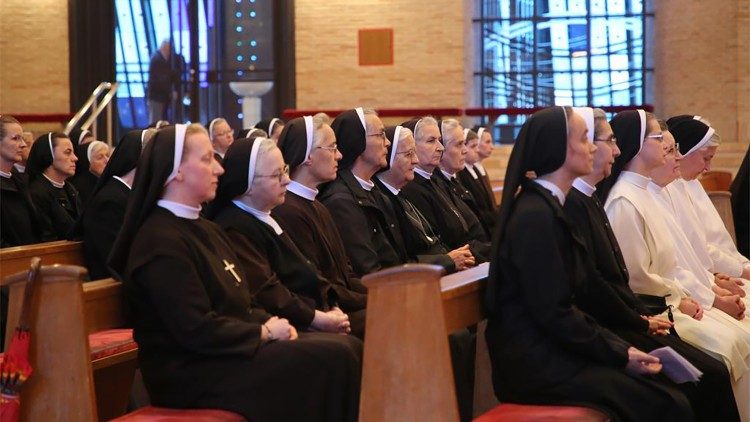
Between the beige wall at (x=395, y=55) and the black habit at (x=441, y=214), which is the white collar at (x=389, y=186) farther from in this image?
the beige wall at (x=395, y=55)

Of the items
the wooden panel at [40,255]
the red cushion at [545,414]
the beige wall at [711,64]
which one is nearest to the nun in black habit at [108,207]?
the wooden panel at [40,255]

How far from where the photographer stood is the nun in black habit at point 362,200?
6484 millimetres

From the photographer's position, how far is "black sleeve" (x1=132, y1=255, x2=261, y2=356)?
14.7 feet

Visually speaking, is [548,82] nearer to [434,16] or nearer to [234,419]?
[434,16]

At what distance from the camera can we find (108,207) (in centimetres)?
694

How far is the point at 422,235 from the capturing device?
24.2ft

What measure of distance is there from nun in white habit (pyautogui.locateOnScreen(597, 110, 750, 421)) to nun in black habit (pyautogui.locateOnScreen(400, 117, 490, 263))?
1.68 metres

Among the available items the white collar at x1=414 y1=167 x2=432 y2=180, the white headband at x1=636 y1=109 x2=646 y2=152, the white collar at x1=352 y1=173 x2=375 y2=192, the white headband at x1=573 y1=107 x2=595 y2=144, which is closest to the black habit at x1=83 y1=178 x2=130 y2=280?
the white collar at x1=352 y1=173 x2=375 y2=192

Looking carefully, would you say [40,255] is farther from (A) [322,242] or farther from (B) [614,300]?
(B) [614,300]

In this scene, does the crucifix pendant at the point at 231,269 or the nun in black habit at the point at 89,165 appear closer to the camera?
the crucifix pendant at the point at 231,269

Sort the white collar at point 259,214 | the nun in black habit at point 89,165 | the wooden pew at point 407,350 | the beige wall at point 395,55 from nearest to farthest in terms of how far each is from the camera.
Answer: the wooden pew at point 407,350
the white collar at point 259,214
the nun in black habit at point 89,165
the beige wall at point 395,55

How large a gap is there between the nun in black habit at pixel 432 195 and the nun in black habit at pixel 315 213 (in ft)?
5.85

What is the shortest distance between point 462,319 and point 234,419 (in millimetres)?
987

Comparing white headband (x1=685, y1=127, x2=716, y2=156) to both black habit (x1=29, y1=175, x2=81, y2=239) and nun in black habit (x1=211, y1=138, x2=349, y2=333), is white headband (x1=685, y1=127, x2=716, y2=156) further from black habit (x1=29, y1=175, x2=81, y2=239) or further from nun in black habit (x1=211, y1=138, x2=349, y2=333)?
black habit (x1=29, y1=175, x2=81, y2=239)
